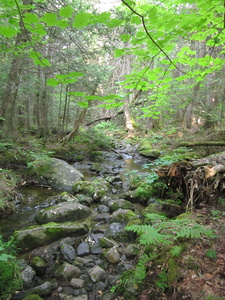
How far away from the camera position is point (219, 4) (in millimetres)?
1507

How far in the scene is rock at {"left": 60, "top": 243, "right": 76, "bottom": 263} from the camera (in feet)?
12.1

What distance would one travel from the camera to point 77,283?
306 centimetres

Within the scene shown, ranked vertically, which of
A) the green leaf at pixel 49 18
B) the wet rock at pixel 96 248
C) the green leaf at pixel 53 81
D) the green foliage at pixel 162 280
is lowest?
the wet rock at pixel 96 248

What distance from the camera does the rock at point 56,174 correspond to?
24.9 feet

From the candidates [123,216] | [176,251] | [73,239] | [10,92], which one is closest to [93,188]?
[123,216]

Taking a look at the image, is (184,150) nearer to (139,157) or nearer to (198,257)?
(139,157)

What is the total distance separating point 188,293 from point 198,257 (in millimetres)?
528

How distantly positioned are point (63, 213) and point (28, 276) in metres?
1.96

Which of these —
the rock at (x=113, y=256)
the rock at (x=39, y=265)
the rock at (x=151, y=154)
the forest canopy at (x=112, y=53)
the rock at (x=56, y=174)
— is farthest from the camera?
the rock at (x=151, y=154)

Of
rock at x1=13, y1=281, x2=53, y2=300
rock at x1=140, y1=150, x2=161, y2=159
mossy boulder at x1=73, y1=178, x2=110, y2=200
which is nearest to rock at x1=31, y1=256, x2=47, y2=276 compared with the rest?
rock at x1=13, y1=281, x2=53, y2=300

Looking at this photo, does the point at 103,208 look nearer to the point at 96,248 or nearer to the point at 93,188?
the point at 93,188

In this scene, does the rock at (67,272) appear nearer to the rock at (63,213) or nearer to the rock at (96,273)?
the rock at (96,273)

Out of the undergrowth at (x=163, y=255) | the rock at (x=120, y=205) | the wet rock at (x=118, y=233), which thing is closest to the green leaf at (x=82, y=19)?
the undergrowth at (x=163, y=255)

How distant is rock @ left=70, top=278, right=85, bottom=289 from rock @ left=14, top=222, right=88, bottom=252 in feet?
4.11
